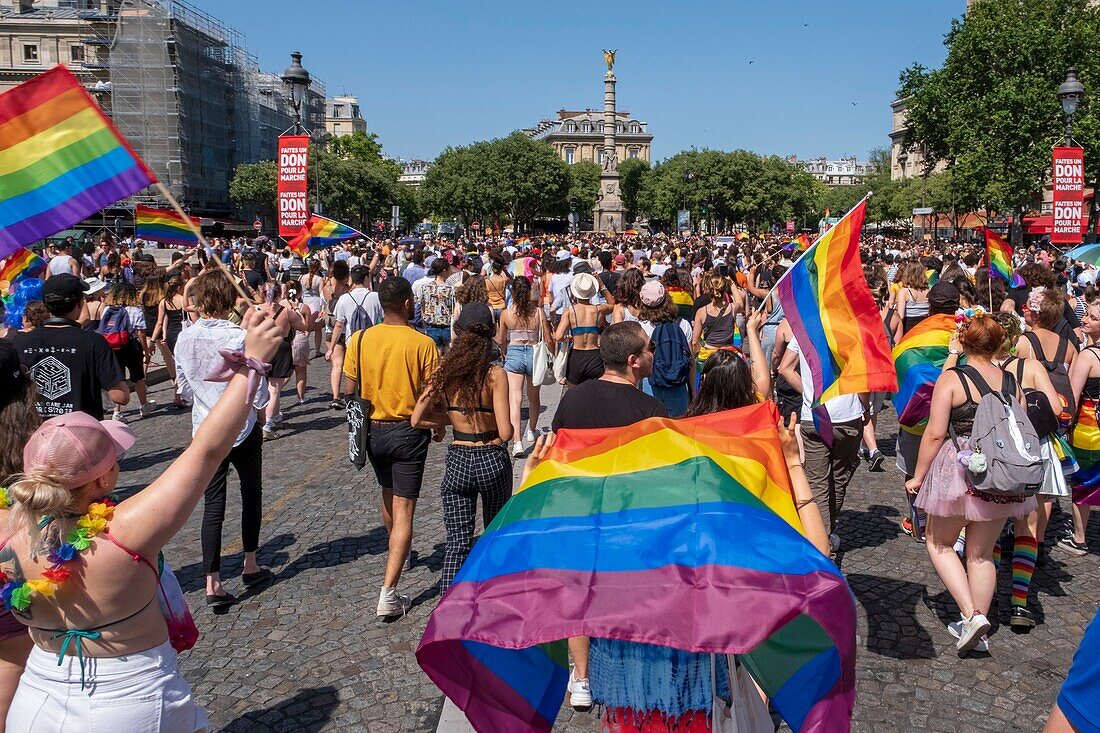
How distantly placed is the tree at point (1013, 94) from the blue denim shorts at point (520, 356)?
103 ft

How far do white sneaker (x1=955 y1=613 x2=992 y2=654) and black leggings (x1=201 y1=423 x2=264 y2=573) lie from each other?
13.4 feet

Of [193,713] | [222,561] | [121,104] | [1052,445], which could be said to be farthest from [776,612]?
[121,104]

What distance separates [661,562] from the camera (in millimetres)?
2479

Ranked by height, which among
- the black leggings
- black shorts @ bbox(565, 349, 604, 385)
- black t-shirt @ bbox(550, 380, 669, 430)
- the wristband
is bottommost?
the black leggings

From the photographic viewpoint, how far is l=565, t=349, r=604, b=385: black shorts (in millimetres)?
7616

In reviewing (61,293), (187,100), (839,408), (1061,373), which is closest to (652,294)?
(839,408)

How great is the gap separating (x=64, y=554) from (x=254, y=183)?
56345 millimetres

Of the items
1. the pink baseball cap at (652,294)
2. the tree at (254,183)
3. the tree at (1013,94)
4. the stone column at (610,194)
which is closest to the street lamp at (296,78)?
the pink baseball cap at (652,294)

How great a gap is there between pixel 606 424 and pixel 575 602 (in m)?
1.78

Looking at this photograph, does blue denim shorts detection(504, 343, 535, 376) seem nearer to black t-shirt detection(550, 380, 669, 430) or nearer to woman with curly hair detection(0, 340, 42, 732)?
black t-shirt detection(550, 380, 669, 430)

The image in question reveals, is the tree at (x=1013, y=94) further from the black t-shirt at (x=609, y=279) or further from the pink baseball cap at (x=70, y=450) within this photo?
the pink baseball cap at (x=70, y=450)

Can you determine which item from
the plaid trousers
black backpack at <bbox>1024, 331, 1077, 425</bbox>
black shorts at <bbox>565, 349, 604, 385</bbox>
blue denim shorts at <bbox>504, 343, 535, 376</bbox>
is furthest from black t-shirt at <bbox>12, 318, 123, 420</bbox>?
black backpack at <bbox>1024, 331, 1077, 425</bbox>

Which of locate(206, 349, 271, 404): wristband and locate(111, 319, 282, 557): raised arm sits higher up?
locate(206, 349, 271, 404): wristband

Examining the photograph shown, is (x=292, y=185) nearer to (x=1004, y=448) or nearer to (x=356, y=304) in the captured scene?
(x=356, y=304)
